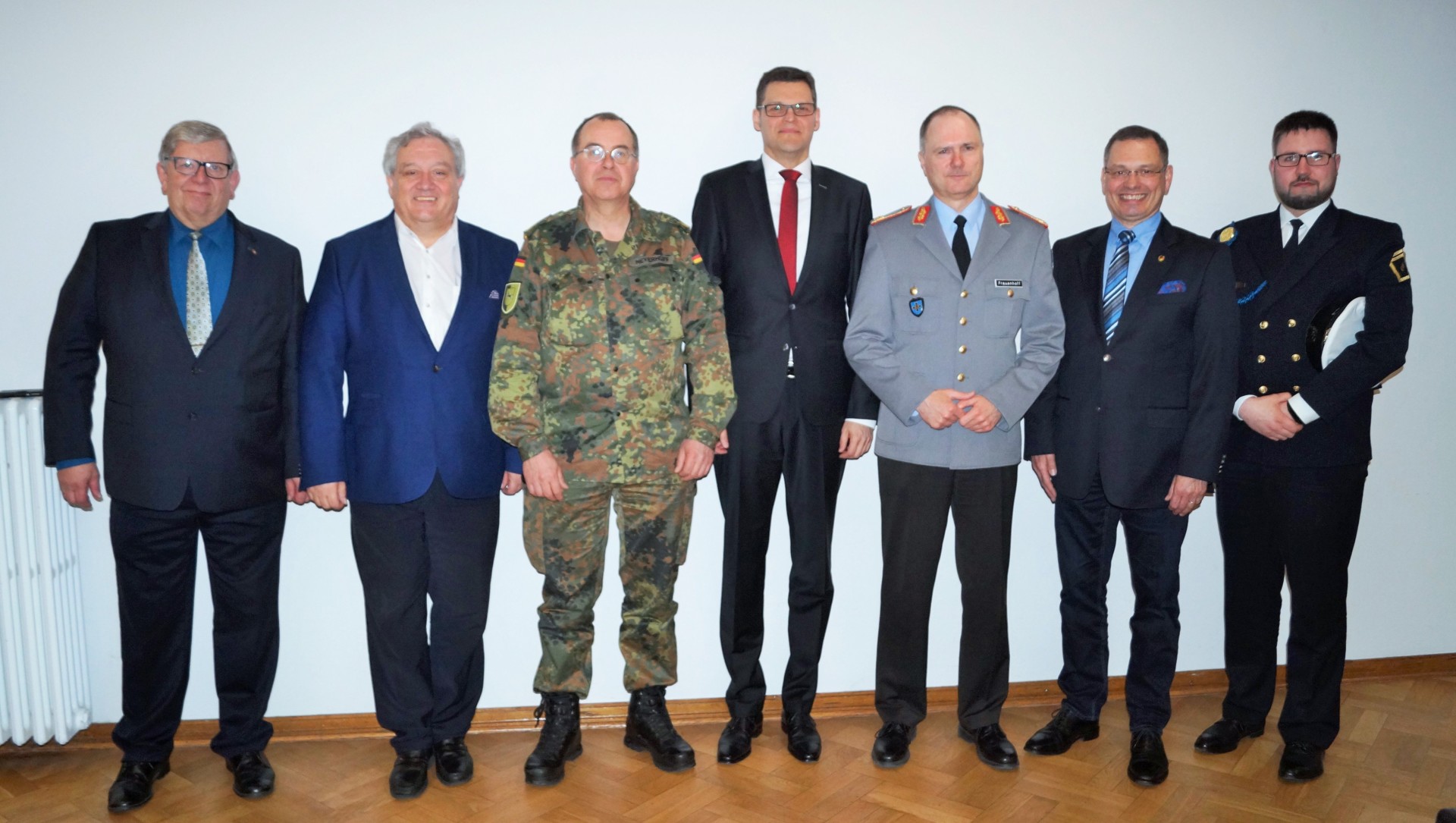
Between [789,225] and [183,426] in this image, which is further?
[789,225]

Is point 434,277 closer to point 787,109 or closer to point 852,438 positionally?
point 787,109

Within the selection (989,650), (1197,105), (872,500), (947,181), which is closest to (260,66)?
(947,181)

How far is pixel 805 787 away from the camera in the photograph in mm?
2779

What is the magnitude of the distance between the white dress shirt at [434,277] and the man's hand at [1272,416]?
8.04ft

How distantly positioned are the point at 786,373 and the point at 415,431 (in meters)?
1.10

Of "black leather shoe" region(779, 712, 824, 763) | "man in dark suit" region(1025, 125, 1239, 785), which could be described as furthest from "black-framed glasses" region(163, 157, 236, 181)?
"man in dark suit" region(1025, 125, 1239, 785)

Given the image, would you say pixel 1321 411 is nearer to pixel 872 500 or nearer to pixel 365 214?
pixel 872 500

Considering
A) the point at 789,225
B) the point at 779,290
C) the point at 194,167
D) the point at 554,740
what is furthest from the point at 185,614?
the point at 789,225

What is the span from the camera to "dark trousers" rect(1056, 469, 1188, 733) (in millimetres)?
2916

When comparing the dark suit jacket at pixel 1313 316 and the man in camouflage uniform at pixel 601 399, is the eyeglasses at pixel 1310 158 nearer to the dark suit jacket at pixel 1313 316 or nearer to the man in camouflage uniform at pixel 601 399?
the dark suit jacket at pixel 1313 316

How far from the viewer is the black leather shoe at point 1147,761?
9.17ft

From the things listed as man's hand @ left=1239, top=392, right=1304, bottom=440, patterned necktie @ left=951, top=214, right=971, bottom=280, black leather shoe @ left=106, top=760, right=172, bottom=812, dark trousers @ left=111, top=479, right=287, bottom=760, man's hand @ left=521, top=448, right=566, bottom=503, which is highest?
patterned necktie @ left=951, top=214, right=971, bottom=280

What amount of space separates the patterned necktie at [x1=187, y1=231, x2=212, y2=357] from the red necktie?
1.69m

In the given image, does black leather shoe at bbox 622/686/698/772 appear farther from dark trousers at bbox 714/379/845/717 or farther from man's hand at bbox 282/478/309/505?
man's hand at bbox 282/478/309/505
